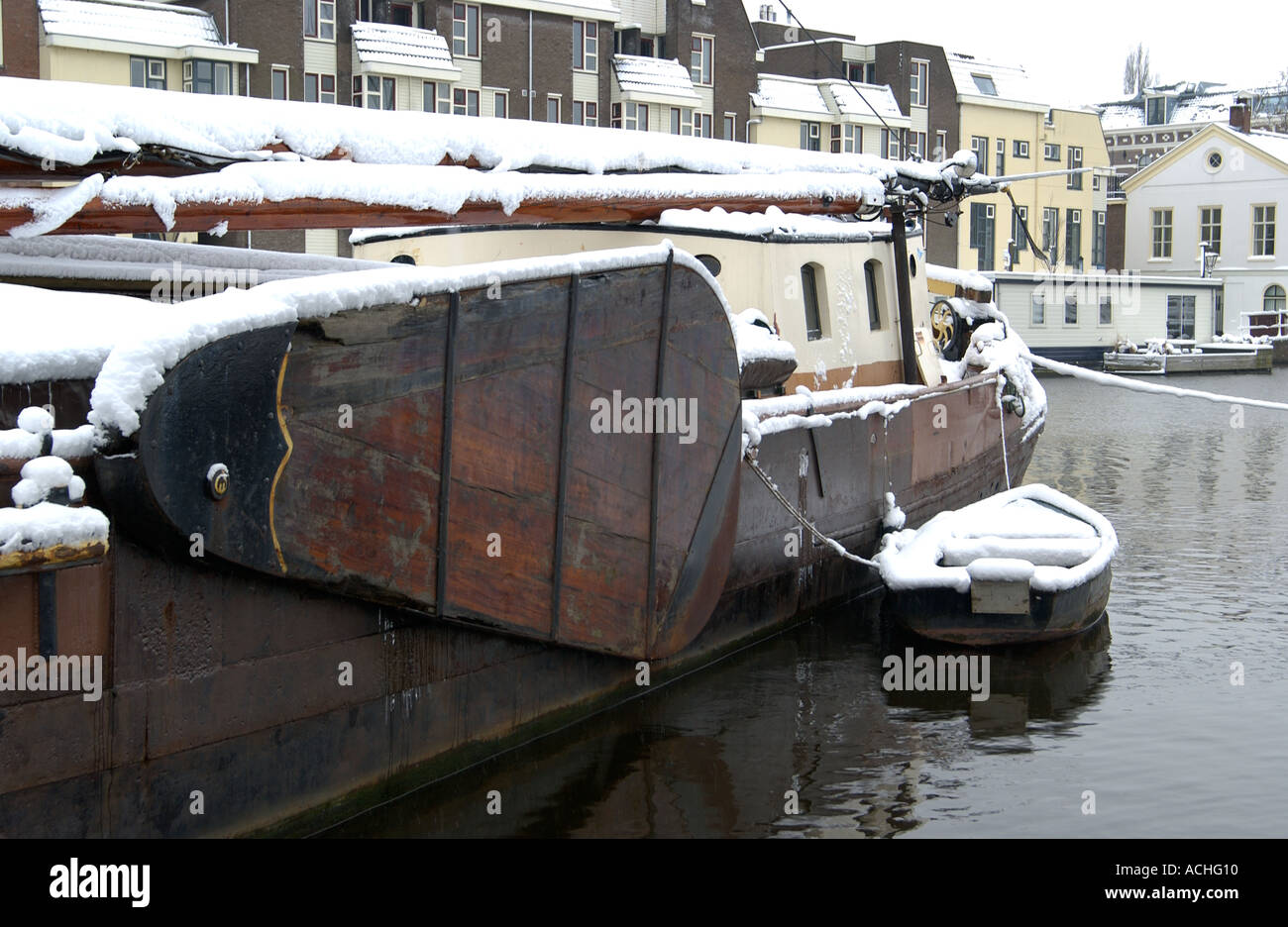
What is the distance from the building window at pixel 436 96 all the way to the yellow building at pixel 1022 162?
26.6 meters

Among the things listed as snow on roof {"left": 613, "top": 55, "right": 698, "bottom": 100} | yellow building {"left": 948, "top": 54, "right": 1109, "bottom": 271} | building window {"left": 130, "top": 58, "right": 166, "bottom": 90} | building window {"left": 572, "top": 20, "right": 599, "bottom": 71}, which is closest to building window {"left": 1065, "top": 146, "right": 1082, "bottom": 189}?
yellow building {"left": 948, "top": 54, "right": 1109, "bottom": 271}

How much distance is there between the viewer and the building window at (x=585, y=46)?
49.9 metres

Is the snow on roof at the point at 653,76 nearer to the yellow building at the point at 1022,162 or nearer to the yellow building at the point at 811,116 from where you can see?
the yellow building at the point at 811,116

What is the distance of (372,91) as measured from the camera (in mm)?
44688

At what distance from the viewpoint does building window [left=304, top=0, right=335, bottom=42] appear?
4372 centimetres

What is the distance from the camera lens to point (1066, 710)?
36.0 feet

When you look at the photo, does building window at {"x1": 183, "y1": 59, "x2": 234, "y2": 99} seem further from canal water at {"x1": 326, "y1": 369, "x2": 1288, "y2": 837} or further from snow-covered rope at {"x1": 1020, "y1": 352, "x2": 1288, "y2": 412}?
canal water at {"x1": 326, "y1": 369, "x2": 1288, "y2": 837}

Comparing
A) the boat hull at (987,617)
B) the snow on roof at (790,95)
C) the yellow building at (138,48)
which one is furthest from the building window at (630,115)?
the boat hull at (987,617)

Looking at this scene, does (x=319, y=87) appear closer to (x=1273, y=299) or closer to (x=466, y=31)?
(x=466, y=31)

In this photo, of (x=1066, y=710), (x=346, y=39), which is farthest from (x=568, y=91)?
(x=1066, y=710)

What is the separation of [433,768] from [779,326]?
21.1 feet

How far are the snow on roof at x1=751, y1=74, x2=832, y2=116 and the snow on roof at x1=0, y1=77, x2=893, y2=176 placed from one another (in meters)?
47.4
